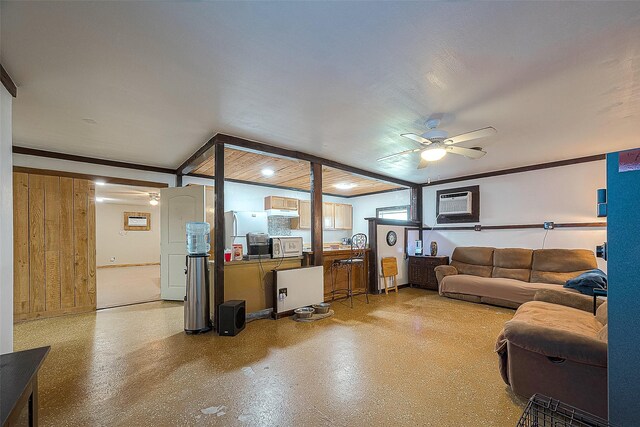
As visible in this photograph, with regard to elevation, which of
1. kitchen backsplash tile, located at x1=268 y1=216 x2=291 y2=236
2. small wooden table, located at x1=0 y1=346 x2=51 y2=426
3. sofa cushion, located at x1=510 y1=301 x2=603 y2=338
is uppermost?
kitchen backsplash tile, located at x1=268 y1=216 x2=291 y2=236

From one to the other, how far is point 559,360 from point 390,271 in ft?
11.9

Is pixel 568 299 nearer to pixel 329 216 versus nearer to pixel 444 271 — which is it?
pixel 444 271

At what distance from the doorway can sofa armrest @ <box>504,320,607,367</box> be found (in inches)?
303

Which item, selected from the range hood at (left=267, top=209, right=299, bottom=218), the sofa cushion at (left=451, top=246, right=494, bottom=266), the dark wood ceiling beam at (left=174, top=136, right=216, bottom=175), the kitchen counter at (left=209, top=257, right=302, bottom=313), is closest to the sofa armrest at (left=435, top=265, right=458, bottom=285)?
the sofa cushion at (left=451, top=246, right=494, bottom=266)

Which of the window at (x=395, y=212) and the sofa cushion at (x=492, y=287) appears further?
the window at (x=395, y=212)

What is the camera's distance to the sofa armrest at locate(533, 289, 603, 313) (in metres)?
2.70

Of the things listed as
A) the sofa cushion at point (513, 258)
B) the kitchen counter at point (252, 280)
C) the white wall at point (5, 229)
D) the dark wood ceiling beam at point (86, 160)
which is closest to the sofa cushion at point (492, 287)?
the sofa cushion at point (513, 258)

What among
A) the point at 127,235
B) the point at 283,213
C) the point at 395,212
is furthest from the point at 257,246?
the point at 127,235

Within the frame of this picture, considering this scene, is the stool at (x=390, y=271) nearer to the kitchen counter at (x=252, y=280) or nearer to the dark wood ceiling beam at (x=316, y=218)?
the dark wood ceiling beam at (x=316, y=218)

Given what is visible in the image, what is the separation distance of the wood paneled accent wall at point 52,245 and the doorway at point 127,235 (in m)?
3.01

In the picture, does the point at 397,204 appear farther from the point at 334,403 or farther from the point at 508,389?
the point at 334,403

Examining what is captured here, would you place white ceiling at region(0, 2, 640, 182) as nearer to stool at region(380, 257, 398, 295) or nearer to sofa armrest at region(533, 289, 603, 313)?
sofa armrest at region(533, 289, 603, 313)

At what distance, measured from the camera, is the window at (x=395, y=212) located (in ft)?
24.3

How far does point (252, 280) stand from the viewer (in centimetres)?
380
